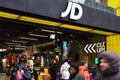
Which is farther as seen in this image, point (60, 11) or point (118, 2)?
point (118, 2)

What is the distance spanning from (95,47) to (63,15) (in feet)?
22.0

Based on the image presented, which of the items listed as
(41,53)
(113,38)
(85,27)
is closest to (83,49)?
(113,38)

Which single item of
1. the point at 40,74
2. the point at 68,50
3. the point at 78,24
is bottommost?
the point at 40,74

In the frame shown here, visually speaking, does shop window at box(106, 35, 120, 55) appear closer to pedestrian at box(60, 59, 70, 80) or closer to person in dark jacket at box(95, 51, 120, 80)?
pedestrian at box(60, 59, 70, 80)

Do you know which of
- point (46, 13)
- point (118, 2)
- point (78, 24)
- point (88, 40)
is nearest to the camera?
point (46, 13)

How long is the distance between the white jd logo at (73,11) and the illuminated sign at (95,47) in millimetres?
5400

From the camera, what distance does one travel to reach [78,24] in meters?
15.1

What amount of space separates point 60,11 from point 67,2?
25.2 inches

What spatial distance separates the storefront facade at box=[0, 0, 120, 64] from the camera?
478 inches

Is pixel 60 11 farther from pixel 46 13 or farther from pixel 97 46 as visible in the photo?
pixel 97 46

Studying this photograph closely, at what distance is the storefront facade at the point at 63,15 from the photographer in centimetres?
1213

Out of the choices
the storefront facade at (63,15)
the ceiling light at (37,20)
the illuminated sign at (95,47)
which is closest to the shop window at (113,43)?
the storefront facade at (63,15)

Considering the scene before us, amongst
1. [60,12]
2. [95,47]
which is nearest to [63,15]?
[60,12]

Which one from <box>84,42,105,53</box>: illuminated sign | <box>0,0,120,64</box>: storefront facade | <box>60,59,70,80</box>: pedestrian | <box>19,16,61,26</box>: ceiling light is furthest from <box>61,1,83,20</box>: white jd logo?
<box>84,42,105,53</box>: illuminated sign
